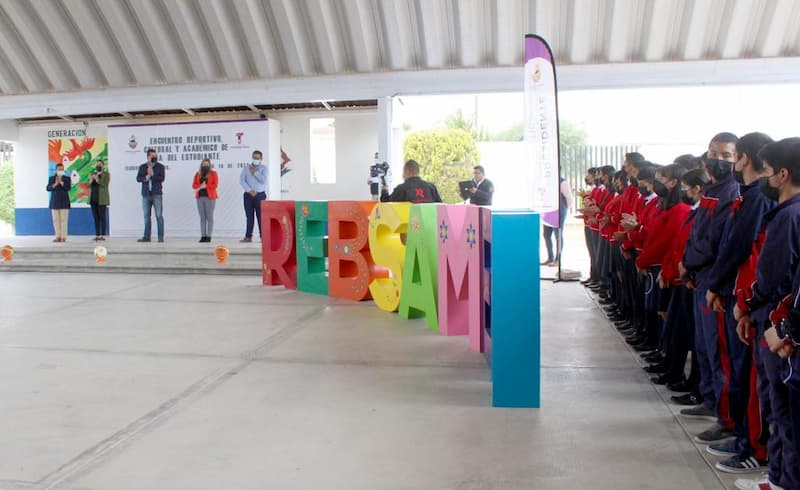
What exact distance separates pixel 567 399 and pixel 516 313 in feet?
2.31

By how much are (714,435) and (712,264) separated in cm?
96

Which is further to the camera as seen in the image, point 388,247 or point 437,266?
point 388,247

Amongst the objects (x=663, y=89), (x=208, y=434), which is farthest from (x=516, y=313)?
(x=663, y=89)

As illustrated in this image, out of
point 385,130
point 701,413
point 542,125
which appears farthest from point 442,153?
point 701,413

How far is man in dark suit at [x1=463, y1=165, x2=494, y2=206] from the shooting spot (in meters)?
12.3

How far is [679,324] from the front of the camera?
205 inches

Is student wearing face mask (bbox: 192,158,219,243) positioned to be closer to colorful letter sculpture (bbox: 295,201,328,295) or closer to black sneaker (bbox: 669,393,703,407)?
colorful letter sculpture (bbox: 295,201,328,295)

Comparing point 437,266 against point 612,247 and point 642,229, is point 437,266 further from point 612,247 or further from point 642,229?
point 642,229

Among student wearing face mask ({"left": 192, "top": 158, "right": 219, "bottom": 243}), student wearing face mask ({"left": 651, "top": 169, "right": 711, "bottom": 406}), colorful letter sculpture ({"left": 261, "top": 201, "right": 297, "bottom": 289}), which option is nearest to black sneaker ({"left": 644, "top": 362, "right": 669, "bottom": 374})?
student wearing face mask ({"left": 651, "top": 169, "right": 711, "bottom": 406})

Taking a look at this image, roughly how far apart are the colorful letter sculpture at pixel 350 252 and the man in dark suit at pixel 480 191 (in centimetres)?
310

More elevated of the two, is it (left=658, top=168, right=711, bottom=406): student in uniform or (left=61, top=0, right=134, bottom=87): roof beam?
(left=61, top=0, right=134, bottom=87): roof beam

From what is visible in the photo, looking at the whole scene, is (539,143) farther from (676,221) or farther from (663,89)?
(663,89)

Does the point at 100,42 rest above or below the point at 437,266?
above

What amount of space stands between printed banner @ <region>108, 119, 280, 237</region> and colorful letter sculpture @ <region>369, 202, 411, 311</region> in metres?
7.20
